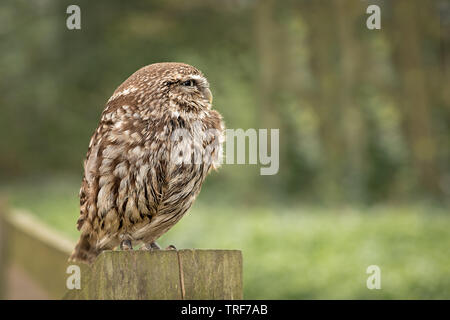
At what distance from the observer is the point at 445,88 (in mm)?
14023

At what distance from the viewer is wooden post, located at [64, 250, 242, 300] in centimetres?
183

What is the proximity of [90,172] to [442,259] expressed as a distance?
19.3 ft

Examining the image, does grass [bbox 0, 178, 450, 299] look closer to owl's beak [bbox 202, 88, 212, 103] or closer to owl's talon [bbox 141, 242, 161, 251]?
owl's talon [bbox 141, 242, 161, 251]

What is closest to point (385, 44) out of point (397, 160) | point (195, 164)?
point (397, 160)

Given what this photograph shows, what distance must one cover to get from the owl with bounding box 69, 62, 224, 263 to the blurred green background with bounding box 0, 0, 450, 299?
4479 mm

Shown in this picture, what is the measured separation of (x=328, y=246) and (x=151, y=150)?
6214mm

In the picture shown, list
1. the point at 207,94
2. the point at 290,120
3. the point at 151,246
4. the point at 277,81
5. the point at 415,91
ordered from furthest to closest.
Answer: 1. the point at 290,120
2. the point at 277,81
3. the point at 415,91
4. the point at 151,246
5. the point at 207,94

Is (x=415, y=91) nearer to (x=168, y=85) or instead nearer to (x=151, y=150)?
(x=168, y=85)

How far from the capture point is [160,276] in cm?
185

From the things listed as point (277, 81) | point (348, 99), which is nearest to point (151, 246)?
point (348, 99)

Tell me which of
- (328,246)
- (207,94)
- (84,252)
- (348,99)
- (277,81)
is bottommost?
(84,252)

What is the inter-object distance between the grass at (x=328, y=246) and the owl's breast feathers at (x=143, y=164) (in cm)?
440

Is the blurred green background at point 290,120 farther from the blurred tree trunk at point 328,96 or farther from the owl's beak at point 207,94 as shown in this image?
the owl's beak at point 207,94

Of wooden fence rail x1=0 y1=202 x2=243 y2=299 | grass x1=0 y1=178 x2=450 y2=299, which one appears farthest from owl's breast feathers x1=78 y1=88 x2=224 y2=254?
grass x1=0 y1=178 x2=450 y2=299
